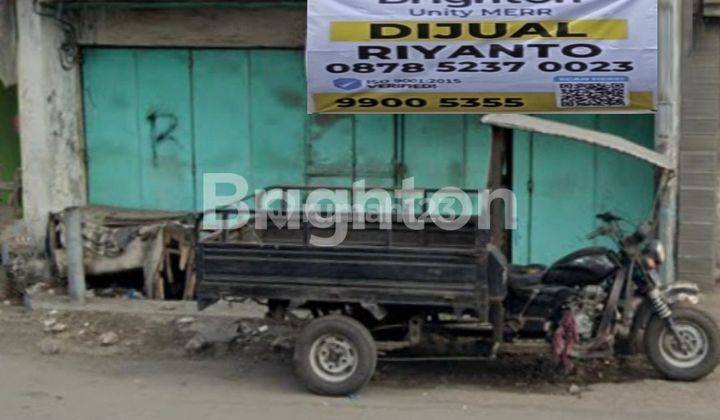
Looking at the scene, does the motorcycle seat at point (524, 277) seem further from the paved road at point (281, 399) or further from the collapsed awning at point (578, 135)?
the collapsed awning at point (578, 135)

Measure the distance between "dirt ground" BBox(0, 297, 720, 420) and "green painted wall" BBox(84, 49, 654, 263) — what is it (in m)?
1.71

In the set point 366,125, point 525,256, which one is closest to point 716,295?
point 525,256

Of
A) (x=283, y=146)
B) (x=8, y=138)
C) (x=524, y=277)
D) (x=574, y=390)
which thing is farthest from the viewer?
(x=8, y=138)

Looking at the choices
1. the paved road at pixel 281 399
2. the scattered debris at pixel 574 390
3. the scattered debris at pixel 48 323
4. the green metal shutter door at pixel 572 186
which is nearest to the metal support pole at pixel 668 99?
the green metal shutter door at pixel 572 186

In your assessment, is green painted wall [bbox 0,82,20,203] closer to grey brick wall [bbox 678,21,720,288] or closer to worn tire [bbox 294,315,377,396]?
worn tire [bbox 294,315,377,396]

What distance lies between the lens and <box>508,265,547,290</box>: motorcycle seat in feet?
23.2

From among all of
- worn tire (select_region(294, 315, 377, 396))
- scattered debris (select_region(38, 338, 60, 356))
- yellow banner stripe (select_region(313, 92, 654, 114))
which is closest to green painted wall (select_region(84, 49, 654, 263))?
yellow banner stripe (select_region(313, 92, 654, 114))

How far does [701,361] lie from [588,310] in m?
0.84

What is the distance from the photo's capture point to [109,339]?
8.45m

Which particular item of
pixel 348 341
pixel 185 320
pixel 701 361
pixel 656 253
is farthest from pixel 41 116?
pixel 701 361

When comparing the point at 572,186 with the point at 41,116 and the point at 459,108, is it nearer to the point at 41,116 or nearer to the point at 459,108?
the point at 459,108

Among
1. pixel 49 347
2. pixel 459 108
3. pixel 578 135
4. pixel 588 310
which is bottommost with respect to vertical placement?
pixel 49 347

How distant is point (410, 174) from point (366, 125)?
0.67 metres

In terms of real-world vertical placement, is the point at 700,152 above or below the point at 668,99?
below
